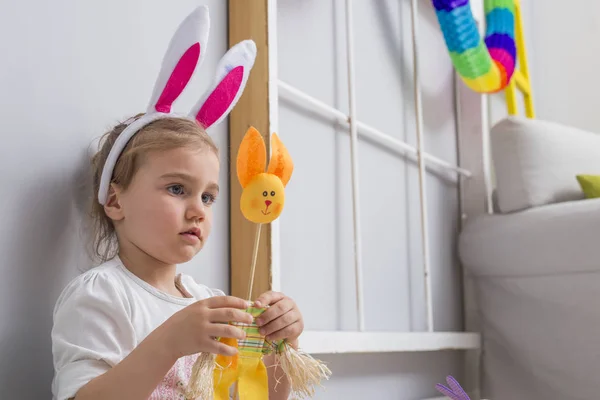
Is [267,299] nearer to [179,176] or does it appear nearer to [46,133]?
[179,176]

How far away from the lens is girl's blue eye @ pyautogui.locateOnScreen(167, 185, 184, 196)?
78 centimetres

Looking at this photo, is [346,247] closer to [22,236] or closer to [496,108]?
[22,236]

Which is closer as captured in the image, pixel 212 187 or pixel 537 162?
pixel 212 187

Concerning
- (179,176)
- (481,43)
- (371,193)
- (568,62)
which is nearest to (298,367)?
(179,176)

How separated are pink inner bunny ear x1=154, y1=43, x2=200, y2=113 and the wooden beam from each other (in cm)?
24

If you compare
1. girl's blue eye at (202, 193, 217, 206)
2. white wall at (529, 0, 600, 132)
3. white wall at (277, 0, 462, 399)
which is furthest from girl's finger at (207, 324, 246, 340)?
white wall at (529, 0, 600, 132)

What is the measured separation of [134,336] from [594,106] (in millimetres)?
1902

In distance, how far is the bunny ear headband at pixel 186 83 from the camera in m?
0.79

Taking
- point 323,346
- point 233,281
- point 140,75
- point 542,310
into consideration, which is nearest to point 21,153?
point 140,75

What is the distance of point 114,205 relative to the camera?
0.80 m

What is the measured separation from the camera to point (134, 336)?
2.37 ft

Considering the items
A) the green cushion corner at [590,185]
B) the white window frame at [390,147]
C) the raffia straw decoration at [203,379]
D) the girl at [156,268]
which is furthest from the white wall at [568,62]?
the raffia straw decoration at [203,379]

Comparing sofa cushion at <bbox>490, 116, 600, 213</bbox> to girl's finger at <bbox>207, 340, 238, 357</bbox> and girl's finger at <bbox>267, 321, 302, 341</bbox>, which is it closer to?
girl's finger at <bbox>267, 321, 302, 341</bbox>

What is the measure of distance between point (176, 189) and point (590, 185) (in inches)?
44.2
